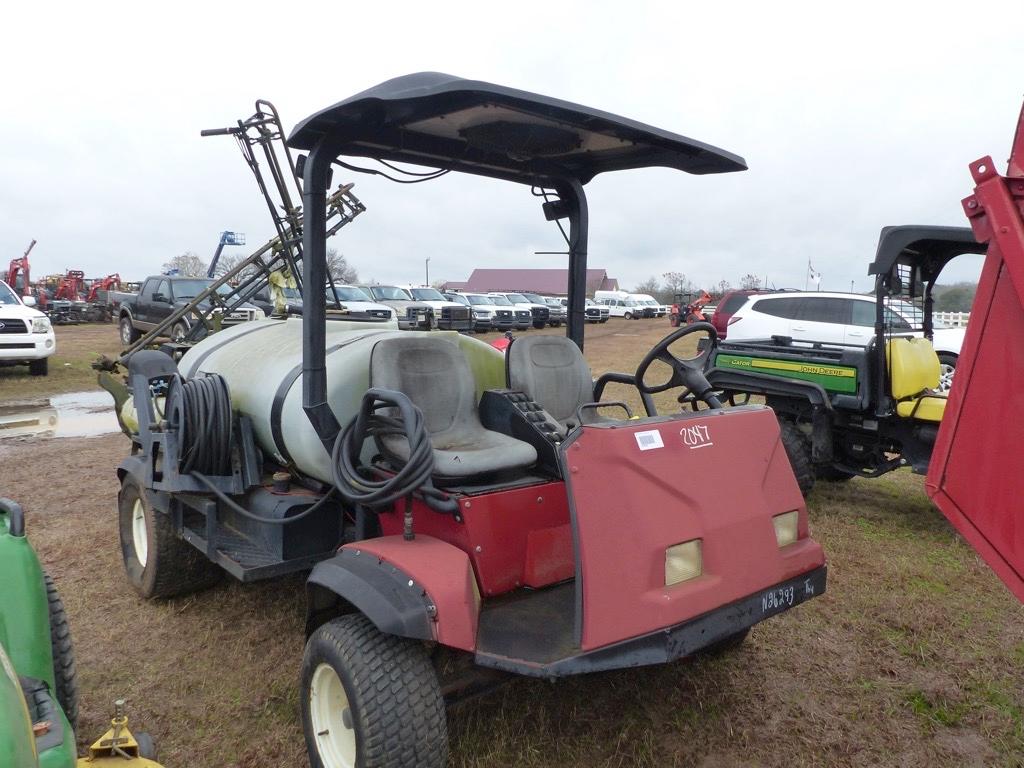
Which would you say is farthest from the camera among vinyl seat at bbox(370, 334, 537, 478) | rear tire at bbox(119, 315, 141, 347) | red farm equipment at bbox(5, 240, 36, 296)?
red farm equipment at bbox(5, 240, 36, 296)

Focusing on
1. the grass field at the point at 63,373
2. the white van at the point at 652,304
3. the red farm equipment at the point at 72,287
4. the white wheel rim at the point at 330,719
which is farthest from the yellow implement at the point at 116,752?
the white van at the point at 652,304

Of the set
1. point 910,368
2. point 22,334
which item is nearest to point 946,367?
point 910,368

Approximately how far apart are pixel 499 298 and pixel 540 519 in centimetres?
2583

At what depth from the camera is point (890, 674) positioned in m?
3.43

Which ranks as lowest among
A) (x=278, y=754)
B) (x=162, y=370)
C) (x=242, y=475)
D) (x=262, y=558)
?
(x=278, y=754)

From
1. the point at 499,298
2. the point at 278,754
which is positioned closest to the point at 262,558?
the point at 278,754

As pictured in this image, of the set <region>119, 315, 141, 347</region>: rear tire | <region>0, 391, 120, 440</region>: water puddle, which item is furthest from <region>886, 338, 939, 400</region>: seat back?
<region>119, 315, 141, 347</region>: rear tire

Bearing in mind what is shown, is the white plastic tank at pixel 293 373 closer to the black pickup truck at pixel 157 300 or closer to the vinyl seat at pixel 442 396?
the vinyl seat at pixel 442 396

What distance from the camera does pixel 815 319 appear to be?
11.6 metres

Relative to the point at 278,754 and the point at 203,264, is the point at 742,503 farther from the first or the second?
the point at 203,264

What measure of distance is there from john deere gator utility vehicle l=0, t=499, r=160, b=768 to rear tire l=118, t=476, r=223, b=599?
115cm

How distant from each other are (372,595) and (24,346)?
1184 centimetres

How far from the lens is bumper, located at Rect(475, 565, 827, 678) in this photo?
230 centimetres

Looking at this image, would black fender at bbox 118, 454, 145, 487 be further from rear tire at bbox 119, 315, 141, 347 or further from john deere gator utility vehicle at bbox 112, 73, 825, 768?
rear tire at bbox 119, 315, 141, 347
